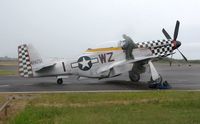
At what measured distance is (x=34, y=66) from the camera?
25234 millimetres

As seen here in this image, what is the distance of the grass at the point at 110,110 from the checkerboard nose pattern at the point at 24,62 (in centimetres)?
815

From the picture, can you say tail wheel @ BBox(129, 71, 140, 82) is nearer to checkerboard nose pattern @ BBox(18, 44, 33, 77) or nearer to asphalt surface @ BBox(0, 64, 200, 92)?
asphalt surface @ BBox(0, 64, 200, 92)

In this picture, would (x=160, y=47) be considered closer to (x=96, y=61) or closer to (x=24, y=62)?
(x=96, y=61)

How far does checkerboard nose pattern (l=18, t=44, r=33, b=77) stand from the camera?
25.2 meters

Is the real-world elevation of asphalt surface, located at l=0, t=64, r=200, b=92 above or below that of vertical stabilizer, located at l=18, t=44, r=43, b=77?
below

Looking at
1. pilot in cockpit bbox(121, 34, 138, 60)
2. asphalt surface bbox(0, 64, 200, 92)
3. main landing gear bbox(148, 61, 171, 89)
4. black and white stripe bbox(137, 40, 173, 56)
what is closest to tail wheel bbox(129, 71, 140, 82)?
asphalt surface bbox(0, 64, 200, 92)

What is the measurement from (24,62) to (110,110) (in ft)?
43.9

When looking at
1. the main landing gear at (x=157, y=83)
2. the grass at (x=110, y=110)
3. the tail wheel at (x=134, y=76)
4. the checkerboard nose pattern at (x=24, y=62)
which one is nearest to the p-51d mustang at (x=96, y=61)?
the checkerboard nose pattern at (x=24, y=62)

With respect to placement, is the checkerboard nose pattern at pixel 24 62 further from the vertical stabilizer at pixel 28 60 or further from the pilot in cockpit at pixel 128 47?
the pilot in cockpit at pixel 128 47

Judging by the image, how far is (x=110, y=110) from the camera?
513 inches

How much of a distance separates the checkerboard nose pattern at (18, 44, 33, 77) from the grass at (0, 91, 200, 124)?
815 centimetres

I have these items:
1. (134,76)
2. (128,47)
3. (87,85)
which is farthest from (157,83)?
(134,76)

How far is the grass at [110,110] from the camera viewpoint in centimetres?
1090

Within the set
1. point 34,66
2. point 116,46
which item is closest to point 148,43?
point 116,46
